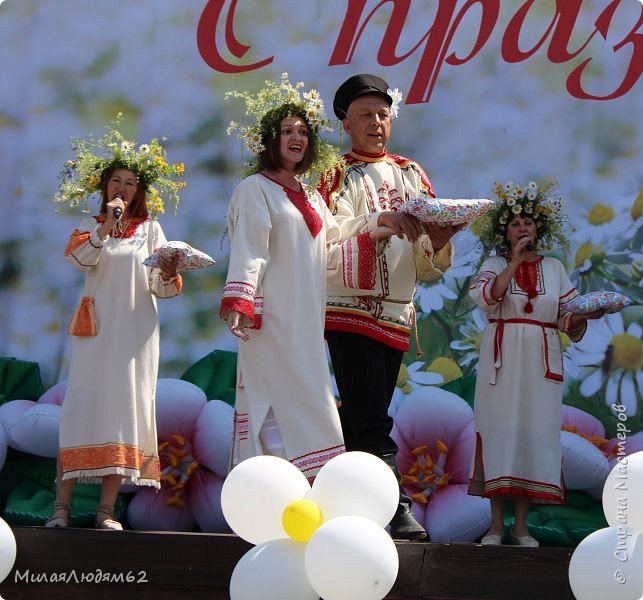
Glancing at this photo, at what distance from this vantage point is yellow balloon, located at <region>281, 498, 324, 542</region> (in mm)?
3135

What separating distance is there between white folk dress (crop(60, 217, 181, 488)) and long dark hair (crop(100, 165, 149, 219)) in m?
0.11

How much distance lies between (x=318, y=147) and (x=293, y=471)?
156 cm

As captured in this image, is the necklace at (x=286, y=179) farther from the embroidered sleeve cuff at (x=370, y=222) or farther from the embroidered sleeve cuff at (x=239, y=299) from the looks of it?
the embroidered sleeve cuff at (x=239, y=299)

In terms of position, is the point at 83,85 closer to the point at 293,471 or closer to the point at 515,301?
the point at 515,301

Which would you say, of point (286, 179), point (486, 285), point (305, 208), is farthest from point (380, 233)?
point (486, 285)

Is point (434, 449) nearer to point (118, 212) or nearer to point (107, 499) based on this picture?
point (107, 499)

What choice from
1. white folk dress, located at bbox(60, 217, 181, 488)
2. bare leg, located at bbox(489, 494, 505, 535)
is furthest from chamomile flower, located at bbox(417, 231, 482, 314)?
white folk dress, located at bbox(60, 217, 181, 488)

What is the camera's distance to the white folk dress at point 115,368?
4.67 m

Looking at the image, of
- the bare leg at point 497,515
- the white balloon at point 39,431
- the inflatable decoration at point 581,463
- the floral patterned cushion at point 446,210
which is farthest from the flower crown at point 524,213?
the white balloon at point 39,431

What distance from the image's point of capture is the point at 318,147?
4.46m

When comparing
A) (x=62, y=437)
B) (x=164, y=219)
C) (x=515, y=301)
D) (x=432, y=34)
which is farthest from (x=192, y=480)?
(x=432, y=34)

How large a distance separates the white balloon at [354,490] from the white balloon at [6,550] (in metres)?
0.96

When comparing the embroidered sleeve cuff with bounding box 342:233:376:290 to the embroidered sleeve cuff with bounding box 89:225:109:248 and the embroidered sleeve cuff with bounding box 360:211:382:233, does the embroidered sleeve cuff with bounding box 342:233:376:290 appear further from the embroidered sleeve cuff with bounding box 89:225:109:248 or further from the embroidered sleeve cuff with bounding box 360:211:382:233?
the embroidered sleeve cuff with bounding box 89:225:109:248

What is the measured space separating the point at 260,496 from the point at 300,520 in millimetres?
133
